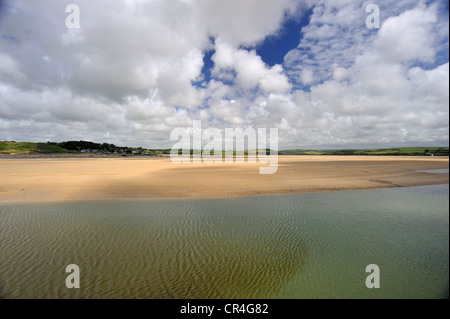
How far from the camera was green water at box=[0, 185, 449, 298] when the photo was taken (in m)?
5.95

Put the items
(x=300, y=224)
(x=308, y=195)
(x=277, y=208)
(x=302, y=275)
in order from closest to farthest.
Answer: (x=302, y=275) → (x=300, y=224) → (x=277, y=208) → (x=308, y=195)

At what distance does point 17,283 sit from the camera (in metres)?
6.12

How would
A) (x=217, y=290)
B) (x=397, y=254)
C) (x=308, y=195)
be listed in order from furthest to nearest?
1. (x=308, y=195)
2. (x=397, y=254)
3. (x=217, y=290)

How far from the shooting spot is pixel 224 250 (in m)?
8.26

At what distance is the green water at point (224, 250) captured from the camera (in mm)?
5949

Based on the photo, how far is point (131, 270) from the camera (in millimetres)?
6781

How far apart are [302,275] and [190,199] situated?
11698 millimetres
